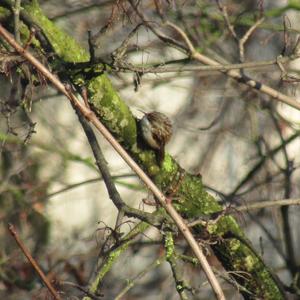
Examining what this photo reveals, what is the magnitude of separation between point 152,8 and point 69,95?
341 centimetres

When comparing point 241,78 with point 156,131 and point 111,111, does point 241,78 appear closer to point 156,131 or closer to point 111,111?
point 156,131

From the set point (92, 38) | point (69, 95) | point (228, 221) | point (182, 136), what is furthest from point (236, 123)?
point (69, 95)

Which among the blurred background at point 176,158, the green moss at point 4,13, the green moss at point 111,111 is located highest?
the blurred background at point 176,158

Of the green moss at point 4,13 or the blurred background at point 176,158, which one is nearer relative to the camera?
the green moss at point 4,13

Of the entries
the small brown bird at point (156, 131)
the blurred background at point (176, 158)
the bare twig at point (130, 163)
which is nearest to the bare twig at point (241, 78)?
the small brown bird at point (156, 131)

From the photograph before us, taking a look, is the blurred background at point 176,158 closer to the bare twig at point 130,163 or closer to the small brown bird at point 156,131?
the small brown bird at point 156,131

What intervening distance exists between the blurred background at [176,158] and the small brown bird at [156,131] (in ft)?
7.32

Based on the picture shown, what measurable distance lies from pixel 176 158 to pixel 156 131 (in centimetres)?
255

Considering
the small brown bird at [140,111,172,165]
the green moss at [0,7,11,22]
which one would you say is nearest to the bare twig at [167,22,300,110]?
the small brown bird at [140,111,172,165]

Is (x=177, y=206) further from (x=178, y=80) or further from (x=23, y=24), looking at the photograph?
(x=178, y=80)

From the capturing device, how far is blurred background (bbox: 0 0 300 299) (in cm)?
594

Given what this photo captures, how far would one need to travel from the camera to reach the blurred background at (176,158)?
5.94 m

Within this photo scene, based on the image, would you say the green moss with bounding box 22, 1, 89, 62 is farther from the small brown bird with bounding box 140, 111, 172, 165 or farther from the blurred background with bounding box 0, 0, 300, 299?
the blurred background with bounding box 0, 0, 300, 299

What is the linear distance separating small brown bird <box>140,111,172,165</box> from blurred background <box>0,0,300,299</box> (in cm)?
223
